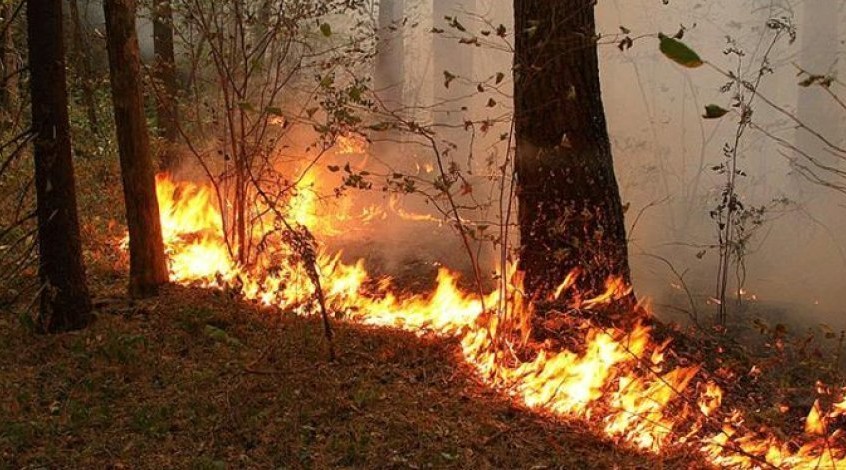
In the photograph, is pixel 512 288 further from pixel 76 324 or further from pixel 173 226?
pixel 173 226

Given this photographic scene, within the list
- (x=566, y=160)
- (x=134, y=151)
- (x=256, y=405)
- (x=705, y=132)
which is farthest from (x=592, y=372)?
(x=705, y=132)

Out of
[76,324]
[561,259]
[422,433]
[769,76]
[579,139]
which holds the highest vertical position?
[769,76]

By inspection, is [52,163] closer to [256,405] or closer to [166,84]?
[256,405]

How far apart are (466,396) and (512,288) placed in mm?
984

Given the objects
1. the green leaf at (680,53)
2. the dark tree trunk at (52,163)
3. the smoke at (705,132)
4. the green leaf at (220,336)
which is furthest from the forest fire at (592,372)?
the smoke at (705,132)

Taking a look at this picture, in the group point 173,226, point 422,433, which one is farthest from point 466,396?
point 173,226

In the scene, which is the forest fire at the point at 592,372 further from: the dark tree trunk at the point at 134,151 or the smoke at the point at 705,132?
the smoke at the point at 705,132

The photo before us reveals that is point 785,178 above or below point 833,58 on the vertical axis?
below

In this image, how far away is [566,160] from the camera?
5.07m

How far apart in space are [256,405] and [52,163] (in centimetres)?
229

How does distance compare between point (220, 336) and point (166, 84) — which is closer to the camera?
point (220, 336)

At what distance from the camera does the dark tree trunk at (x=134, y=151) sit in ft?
19.1

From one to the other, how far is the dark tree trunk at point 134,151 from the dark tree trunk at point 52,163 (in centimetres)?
103

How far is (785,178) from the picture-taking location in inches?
494
